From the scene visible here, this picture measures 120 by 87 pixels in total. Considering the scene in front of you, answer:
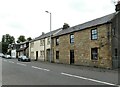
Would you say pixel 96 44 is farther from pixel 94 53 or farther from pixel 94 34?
pixel 94 34

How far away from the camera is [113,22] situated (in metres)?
28.1

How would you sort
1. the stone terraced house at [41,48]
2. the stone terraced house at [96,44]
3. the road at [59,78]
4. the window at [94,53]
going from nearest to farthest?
1. the road at [59,78]
2. the stone terraced house at [96,44]
3. the window at [94,53]
4. the stone terraced house at [41,48]

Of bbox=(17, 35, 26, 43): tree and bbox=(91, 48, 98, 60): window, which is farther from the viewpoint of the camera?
bbox=(17, 35, 26, 43): tree

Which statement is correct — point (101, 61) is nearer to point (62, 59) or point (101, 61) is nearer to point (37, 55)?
point (62, 59)

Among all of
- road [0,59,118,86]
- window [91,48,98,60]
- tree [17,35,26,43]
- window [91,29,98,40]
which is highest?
tree [17,35,26,43]

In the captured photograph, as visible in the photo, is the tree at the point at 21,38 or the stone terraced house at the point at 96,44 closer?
the stone terraced house at the point at 96,44

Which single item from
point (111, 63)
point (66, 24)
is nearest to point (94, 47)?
point (111, 63)

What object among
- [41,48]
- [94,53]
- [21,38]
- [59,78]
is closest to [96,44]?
[94,53]

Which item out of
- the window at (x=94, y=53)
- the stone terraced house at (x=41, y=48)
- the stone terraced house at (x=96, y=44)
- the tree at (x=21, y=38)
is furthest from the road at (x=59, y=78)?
the tree at (x=21, y=38)

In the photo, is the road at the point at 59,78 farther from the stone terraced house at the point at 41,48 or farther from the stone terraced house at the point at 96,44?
the stone terraced house at the point at 41,48

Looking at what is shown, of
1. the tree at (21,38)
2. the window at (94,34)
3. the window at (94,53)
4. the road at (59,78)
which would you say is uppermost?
the tree at (21,38)

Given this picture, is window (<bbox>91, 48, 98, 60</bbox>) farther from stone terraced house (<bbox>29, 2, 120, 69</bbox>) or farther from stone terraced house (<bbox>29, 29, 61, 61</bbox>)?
stone terraced house (<bbox>29, 29, 61, 61</bbox>)

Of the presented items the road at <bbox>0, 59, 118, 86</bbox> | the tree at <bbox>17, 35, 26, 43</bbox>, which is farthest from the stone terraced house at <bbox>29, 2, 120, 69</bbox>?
the tree at <bbox>17, 35, 26, 43</bbox>

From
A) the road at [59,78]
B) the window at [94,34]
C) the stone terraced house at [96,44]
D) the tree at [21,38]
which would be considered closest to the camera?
the road at [59,78]
